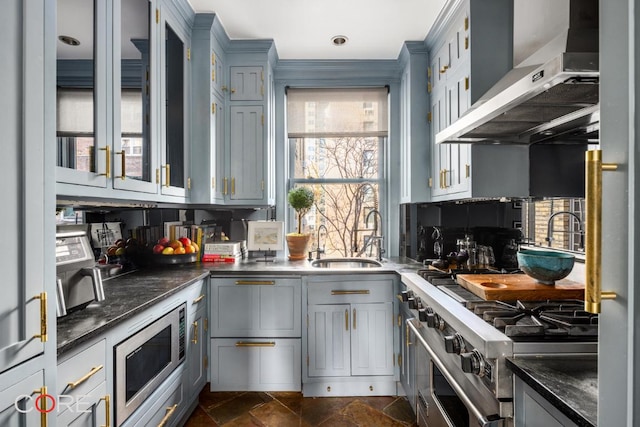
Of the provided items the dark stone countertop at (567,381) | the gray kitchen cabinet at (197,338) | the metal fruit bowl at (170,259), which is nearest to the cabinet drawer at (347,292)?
the gray kitchen cabinet at (197,338)

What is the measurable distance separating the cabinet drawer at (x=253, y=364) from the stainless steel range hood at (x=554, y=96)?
1.74 metres

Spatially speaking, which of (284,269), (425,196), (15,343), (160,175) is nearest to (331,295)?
(284,269)

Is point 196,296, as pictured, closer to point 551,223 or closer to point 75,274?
point 75,274

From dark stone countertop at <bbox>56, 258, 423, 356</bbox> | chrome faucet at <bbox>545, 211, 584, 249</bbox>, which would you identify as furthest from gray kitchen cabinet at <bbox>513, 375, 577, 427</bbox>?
dark stone countertop at <bbox>56, 258, 423, 356</bbox>

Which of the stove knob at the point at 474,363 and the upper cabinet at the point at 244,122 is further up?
the upper cabinet at the point at 244,122

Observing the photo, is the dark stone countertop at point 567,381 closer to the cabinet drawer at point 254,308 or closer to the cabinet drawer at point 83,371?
the cabinet drawer at point 83,371

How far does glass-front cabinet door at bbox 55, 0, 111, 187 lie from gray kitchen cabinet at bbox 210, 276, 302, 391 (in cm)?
125

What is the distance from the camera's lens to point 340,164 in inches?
135

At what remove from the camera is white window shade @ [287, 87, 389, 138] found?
334cm

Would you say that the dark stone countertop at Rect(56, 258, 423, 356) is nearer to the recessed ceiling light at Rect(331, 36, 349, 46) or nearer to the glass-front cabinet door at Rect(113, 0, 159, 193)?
the glass-front cabinet door at Rect(113, 0, 159, 193)

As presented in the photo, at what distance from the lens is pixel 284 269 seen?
8.50 ft

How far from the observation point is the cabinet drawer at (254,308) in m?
2.54

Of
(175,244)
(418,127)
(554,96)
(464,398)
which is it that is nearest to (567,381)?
(464,398)

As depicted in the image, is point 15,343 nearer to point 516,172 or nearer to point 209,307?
point 209,307
